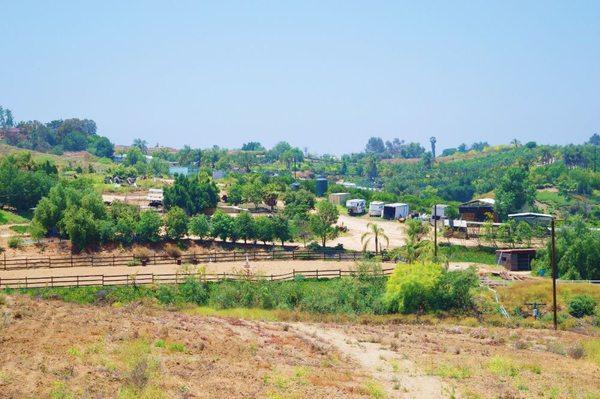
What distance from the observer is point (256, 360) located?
25.2m

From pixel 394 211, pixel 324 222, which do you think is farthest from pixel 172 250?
pixel 394 211

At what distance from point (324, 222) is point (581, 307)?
29.9 metres

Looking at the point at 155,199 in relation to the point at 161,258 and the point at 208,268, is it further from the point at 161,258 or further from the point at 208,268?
the point at 208,268

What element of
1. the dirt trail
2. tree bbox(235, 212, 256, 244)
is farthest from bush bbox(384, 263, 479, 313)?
tree bbox(235, 212, 256, 244)

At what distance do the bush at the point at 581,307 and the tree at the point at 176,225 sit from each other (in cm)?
3380

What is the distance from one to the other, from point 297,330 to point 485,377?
401 inches

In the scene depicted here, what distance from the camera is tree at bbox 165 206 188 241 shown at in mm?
63344

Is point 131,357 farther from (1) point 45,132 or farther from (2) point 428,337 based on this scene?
(1) point 45,132

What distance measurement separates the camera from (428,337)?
1359 inches

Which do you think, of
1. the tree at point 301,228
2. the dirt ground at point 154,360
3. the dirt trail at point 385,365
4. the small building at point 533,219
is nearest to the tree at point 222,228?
the tree at point 301,228

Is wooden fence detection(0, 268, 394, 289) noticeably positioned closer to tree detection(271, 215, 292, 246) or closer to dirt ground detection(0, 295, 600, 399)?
dirt ground detection(0, 295, 600, 399)

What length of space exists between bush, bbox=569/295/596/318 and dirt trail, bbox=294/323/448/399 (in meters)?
15.4

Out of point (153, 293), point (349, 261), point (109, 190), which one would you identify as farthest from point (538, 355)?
point (109, 190)

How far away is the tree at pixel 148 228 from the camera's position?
62.3 meters
